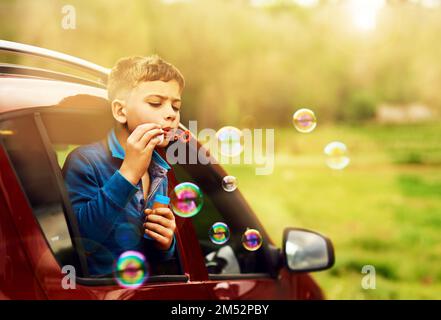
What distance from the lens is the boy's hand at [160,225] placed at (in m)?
1.78

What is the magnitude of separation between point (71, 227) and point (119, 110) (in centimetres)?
39

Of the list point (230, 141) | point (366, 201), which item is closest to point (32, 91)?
point (230, 141)

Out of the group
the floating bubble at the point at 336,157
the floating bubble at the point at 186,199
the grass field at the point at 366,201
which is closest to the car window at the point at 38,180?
the floating bubble at the point at 186,199

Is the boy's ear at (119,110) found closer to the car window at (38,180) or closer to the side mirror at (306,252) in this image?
the car window at (38,180)

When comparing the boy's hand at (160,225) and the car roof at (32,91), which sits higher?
the car roof at (32,91)

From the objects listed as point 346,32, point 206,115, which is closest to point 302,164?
point 206,115

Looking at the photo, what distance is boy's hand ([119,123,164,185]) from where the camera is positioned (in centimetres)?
170

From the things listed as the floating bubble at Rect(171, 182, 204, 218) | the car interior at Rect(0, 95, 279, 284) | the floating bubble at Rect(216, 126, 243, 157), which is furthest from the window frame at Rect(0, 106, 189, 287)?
the floating bubble at Rect(216, 126, 243, 157)

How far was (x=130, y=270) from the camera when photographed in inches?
66.7

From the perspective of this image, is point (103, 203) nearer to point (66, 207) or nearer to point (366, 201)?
point (66, 207)

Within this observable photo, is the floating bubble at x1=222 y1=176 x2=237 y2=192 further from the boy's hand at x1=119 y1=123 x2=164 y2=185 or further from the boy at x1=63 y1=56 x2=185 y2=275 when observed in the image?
the boy's hand at x1=119 y1=123 x2=164 y2=185
